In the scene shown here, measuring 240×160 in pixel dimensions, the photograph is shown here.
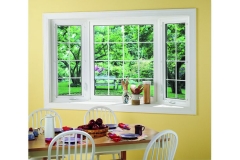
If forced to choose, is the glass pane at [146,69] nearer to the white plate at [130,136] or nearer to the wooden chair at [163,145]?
the white plate at [130,136]

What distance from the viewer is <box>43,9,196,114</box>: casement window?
447 cm

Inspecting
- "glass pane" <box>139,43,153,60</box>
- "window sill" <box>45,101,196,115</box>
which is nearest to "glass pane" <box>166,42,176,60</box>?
"glass pane" <box>139,43,153,60</box>

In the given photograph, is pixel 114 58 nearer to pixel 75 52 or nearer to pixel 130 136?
pixel 75 52

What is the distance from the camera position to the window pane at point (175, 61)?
14.6 feet


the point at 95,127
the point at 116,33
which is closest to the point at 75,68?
the point at 116,33

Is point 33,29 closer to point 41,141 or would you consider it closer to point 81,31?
point 81,31

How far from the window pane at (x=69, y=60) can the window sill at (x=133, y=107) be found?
0.89ft

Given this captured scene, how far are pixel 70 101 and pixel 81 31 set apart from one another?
0.92 meters

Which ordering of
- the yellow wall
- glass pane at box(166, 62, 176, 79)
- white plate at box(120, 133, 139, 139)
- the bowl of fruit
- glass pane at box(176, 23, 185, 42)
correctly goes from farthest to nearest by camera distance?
glass pane at box(166, 62, 176, 79) < glass pane at box(176, 23, 185, 42) < the yellow wall < the bowl of fruit < white plate at box(120, 133, 139, 139)

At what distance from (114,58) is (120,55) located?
90mm

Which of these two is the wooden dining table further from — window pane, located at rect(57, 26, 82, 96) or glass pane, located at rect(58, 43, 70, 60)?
glass pane, located at rect(58, 43, 70, 60)

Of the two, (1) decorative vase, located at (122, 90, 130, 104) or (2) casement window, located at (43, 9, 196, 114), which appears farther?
(1) decorative vase, located at (122, 90, 130, 104)

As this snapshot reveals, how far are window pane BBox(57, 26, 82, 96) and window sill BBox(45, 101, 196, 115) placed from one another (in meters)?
0.27

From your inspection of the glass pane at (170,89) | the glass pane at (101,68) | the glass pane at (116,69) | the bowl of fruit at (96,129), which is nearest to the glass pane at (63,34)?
the glass pane at (101,68)
